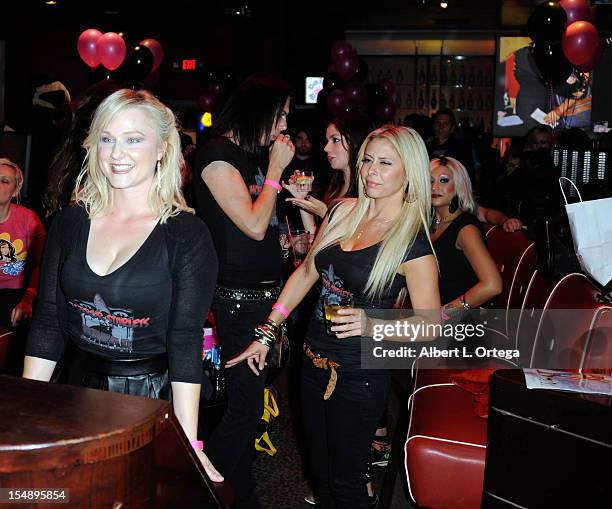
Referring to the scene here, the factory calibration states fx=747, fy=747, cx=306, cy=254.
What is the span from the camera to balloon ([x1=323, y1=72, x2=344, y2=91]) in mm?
8227

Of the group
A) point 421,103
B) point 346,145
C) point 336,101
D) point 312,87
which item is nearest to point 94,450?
point 346,145

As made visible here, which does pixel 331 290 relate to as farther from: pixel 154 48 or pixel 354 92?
pixel 154 48

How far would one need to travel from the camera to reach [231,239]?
276 cm

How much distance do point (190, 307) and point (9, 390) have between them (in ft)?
1.96

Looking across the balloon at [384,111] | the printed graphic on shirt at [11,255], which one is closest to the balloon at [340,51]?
the balloon at [384,111]

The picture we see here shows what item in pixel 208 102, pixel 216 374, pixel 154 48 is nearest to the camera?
pixel 216 374

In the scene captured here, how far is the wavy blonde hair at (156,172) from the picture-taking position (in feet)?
6.04

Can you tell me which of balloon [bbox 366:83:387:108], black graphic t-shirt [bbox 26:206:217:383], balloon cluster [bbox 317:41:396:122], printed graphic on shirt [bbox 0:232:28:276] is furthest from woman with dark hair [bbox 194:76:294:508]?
balloon [bbox 366:83:387:108]

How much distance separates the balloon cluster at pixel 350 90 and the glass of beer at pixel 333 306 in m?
5.28

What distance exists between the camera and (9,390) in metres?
1.23

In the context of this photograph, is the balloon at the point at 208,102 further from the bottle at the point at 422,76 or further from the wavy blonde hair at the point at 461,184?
the wavy blonde hair at the point at 461,184

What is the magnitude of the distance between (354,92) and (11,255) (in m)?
4.86

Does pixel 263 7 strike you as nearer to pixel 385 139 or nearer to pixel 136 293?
pixel 385 139

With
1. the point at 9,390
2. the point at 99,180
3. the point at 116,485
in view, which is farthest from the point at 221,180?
the point at 116,485
